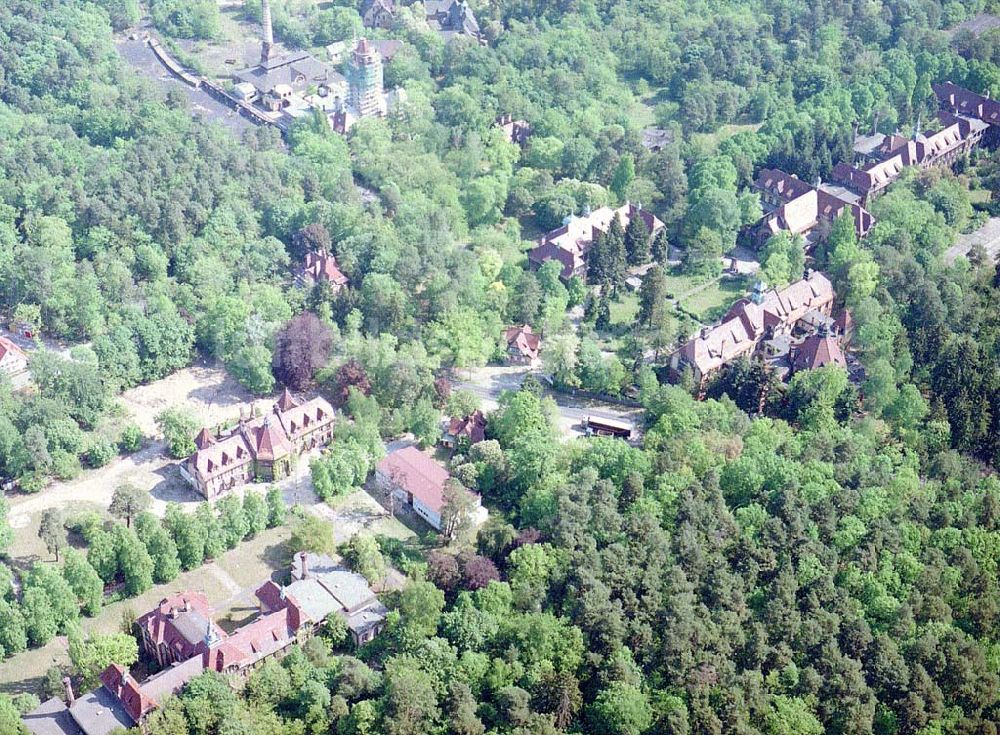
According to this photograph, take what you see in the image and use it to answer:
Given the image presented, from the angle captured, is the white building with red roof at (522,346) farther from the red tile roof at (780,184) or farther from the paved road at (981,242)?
the paved road at (981,242)

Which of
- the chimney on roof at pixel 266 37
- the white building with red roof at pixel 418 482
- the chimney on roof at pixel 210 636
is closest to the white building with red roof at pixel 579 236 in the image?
the white building with red roof at pixel 418 482

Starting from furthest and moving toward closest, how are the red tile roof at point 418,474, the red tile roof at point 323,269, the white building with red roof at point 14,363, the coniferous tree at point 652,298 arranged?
the red tile roof at point 323,269, the coniferous tree at point 652,298, the white building with red roof at point 14,363, the red tile roof at point 418,474

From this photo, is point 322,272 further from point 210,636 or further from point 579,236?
point 210,636

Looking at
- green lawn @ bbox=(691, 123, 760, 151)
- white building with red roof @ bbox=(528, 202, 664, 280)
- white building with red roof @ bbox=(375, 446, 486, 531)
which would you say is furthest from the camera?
green lawn @ bbox=(691, 123, 760, 151)

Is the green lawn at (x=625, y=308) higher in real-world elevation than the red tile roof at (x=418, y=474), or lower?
higher

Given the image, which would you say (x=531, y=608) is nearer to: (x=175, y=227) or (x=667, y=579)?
(x=667, y=579)

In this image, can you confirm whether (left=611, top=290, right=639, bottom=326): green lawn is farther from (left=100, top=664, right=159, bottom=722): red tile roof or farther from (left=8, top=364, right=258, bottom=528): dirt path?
(left=100, top=664, right=159, bottom=722): red tile roof

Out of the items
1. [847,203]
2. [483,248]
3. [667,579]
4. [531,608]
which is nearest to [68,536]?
[531,608]

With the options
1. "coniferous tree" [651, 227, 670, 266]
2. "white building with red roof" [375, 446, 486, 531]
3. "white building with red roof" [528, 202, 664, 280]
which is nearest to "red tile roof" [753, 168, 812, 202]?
"white building with red roof" [528, 202, 664, 280]
